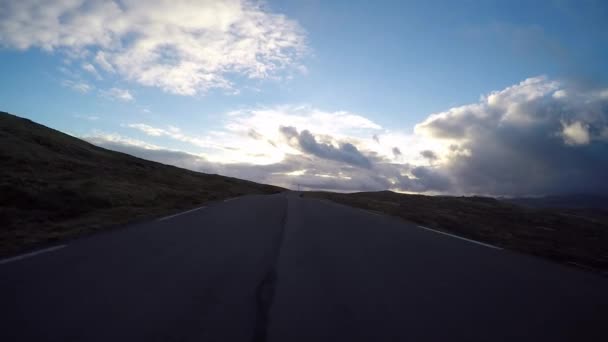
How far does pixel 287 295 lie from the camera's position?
443cm

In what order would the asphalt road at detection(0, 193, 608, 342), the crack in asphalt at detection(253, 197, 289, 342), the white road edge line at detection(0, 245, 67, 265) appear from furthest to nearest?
the white road edge line at detection(0, 245, 67, 265)
the asphalt road at detection(0, 193, 608, 342)
the crack in asphalt at detection(253, 197, 289, 342)

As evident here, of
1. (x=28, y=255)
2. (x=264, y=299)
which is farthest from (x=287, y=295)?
(x=28, y=255)

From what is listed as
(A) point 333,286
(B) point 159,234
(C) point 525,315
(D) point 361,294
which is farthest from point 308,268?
(B) point 159,234

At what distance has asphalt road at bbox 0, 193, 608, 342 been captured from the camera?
3352 millimetres

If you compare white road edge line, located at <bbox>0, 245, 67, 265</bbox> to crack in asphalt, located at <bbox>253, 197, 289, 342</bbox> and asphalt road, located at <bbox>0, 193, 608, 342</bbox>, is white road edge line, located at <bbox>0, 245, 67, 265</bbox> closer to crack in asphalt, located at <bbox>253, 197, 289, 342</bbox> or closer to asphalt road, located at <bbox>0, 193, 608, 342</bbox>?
asphalt road, located at <bbox>0, 193, 608, 342</bbox>

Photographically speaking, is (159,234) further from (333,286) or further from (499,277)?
(499,277)

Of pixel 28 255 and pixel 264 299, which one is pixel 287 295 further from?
pixel 28 255

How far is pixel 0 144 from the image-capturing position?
36.9 meters

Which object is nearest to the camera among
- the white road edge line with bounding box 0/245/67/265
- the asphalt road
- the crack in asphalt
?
the crack in asphalt

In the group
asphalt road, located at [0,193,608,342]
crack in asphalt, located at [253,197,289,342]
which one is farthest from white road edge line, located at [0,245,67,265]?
crack in asphalt, located at [253,197,289,342]

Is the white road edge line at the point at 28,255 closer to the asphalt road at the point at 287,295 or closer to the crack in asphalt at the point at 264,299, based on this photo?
the asphalt road at the point at 287,295

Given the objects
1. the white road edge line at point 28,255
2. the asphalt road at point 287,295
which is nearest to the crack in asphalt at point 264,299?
the asphalt road at point 287,295

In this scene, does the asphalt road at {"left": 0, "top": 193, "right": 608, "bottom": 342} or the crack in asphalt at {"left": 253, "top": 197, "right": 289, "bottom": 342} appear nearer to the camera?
the crack in asphalt at {"left": 253, "top": 197, "right": 289, "bottom": 342}

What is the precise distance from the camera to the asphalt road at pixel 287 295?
3.35 meters
